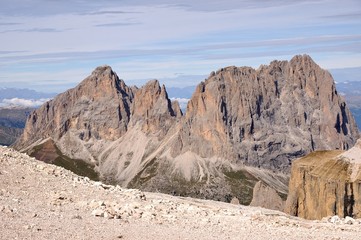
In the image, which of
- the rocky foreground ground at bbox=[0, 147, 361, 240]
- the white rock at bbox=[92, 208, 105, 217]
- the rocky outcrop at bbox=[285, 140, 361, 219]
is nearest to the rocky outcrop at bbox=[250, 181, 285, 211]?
the rocky outcrop at bbox=[285, 140, 361, 219]

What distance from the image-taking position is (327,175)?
99812 millimetres

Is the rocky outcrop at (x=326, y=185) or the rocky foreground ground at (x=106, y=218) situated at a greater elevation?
the rocky foreground ground at (x=106, y=218)

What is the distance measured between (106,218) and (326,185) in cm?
6729

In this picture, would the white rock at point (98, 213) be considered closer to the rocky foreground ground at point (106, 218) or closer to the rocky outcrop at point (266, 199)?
the rocky foreground ground at point (106, 218)

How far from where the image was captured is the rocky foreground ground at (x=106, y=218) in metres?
34.8

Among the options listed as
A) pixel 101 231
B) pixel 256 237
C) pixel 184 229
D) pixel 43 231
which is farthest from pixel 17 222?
pixel 256 237

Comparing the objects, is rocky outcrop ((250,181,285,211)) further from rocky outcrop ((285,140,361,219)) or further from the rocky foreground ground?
the rocky foreground ground

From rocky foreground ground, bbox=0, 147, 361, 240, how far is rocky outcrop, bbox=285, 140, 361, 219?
4874 cm

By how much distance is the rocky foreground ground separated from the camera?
34750 millimetres

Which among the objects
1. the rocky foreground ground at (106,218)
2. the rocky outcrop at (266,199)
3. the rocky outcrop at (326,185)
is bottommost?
the rocky outcrop at (266,199)

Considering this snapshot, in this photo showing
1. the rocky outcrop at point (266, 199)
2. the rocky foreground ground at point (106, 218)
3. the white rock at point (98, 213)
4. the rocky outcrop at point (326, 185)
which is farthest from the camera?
the rocky outcrop at point (266, 199)

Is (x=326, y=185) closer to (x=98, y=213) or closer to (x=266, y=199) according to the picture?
(x=266, y=199)

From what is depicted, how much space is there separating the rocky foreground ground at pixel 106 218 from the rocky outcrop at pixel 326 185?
48.7 m

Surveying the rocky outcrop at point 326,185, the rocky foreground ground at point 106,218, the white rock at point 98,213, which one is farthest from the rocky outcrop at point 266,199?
the white rock at point 98,213
